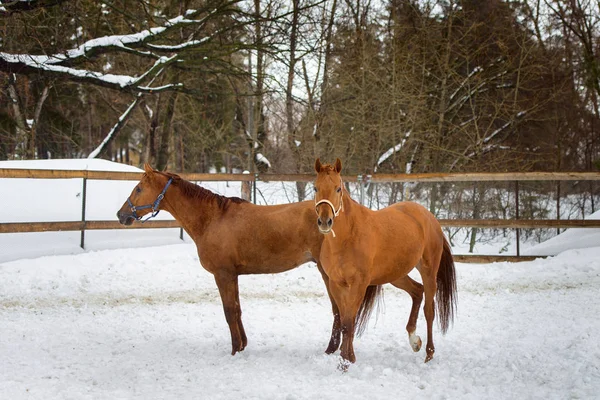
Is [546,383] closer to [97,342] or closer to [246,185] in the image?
[97,342]

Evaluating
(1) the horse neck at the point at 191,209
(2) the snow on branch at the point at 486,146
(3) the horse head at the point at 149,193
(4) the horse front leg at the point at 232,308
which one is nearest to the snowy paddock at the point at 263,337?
(4) the horse front leg at the point at 232,308

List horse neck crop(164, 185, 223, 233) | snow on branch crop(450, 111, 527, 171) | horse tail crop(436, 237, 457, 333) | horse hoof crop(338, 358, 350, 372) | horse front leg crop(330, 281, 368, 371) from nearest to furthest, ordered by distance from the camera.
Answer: horse hoof crop(338, 358, 350, 372) → horse front leg crop(330, 281, 368, 371) → horse tail crop(436, 237, 457, 333) → horse neck crop(164, 185, 223, 233) → snow on branch crop(450, 111, 527, 171)

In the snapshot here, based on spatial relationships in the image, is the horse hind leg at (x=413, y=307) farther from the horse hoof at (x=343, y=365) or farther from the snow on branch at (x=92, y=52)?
the snow on branch at (x=92, y=52)

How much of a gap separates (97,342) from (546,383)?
4.07 m

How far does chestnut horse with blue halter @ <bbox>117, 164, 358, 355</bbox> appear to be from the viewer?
15.7ft

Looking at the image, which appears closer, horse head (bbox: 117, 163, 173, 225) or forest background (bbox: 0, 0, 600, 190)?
horse head (bbox: 117, 163, 173, 225)

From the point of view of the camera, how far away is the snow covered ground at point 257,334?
3721 millimetres

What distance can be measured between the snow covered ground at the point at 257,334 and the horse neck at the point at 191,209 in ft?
3.91

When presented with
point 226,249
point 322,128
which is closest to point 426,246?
point 226,249

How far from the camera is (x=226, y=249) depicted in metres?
4.81

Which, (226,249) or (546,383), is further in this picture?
(226,249)

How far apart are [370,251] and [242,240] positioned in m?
1.31

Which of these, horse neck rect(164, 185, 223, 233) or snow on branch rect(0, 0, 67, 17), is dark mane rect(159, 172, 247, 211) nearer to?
horse neck rect(164, 185, 223, 233)

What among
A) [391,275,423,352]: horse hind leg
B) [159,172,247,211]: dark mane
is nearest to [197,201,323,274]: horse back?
[159,172,247,211]: dark mane
